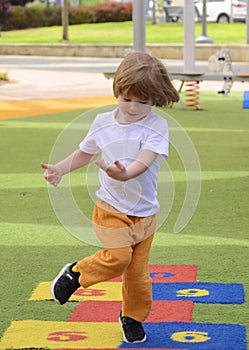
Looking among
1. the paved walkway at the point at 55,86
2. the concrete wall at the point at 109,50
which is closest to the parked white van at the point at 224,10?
the concrete wall at the point at 109,50

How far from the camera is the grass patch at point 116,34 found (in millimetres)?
39156

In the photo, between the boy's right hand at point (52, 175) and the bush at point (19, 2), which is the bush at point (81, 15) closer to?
the bush at point (19, 2)

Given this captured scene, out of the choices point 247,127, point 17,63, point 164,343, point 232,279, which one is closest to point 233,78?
point 247,127

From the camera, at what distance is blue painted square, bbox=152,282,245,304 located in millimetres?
4929

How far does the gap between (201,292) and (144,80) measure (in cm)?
146

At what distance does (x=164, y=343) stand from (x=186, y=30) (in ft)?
53.7

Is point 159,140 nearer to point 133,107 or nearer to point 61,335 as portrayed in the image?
point 133,107

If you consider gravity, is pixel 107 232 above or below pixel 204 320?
above

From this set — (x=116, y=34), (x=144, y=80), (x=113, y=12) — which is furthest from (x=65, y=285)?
(x=113, y=12)

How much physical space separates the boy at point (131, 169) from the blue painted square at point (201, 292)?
0.71m

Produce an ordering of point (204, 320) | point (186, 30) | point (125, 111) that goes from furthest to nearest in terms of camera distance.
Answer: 1. point (186, 30)
2. point (204, 320)
3. point (125, 111)

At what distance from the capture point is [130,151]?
408cm

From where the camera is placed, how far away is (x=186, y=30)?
2022 cm

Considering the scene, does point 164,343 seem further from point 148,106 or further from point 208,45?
point 208,45
